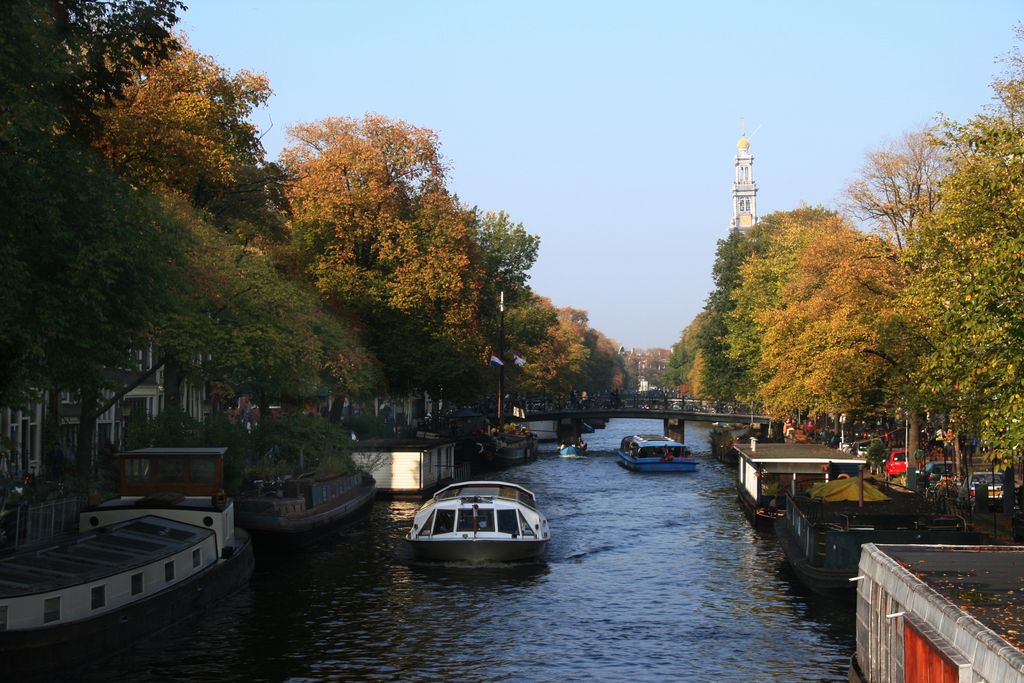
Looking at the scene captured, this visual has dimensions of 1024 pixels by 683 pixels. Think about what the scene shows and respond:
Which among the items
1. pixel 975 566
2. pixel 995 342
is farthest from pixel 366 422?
pixel 975 566

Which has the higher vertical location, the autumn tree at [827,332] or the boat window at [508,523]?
the autumn tree at [827,332]

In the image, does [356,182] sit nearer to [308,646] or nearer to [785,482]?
[785,482]

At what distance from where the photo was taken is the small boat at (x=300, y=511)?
3950 centimetres

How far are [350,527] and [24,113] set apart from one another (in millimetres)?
26738

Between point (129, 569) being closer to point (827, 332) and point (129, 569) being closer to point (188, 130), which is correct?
point (188, 130)

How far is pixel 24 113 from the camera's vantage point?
934 inches

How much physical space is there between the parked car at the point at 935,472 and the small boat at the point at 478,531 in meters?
20.5

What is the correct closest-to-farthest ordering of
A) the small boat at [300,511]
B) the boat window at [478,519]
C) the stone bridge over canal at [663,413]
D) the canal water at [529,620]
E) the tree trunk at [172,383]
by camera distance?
the canal water at [529,620] < the boat window at [478,519] < the small boat at [300,511] < the tree trunk at [172,383] < the stone bridge over canal at [663,413]

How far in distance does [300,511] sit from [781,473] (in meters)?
21.5

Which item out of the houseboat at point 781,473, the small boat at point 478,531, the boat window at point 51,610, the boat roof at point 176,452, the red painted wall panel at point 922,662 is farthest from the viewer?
the houseboat at point 781,473

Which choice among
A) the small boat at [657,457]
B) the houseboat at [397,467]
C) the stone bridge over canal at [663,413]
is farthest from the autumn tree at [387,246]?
the stone bridge over canal at [663,413]

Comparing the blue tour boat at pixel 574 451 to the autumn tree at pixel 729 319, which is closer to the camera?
the blue tour boat at pixel 574 451

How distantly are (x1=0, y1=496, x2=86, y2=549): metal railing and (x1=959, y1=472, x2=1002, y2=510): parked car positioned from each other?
2962 cm

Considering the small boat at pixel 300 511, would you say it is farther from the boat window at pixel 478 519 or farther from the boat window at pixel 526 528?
the boat window at pixel 526 528
